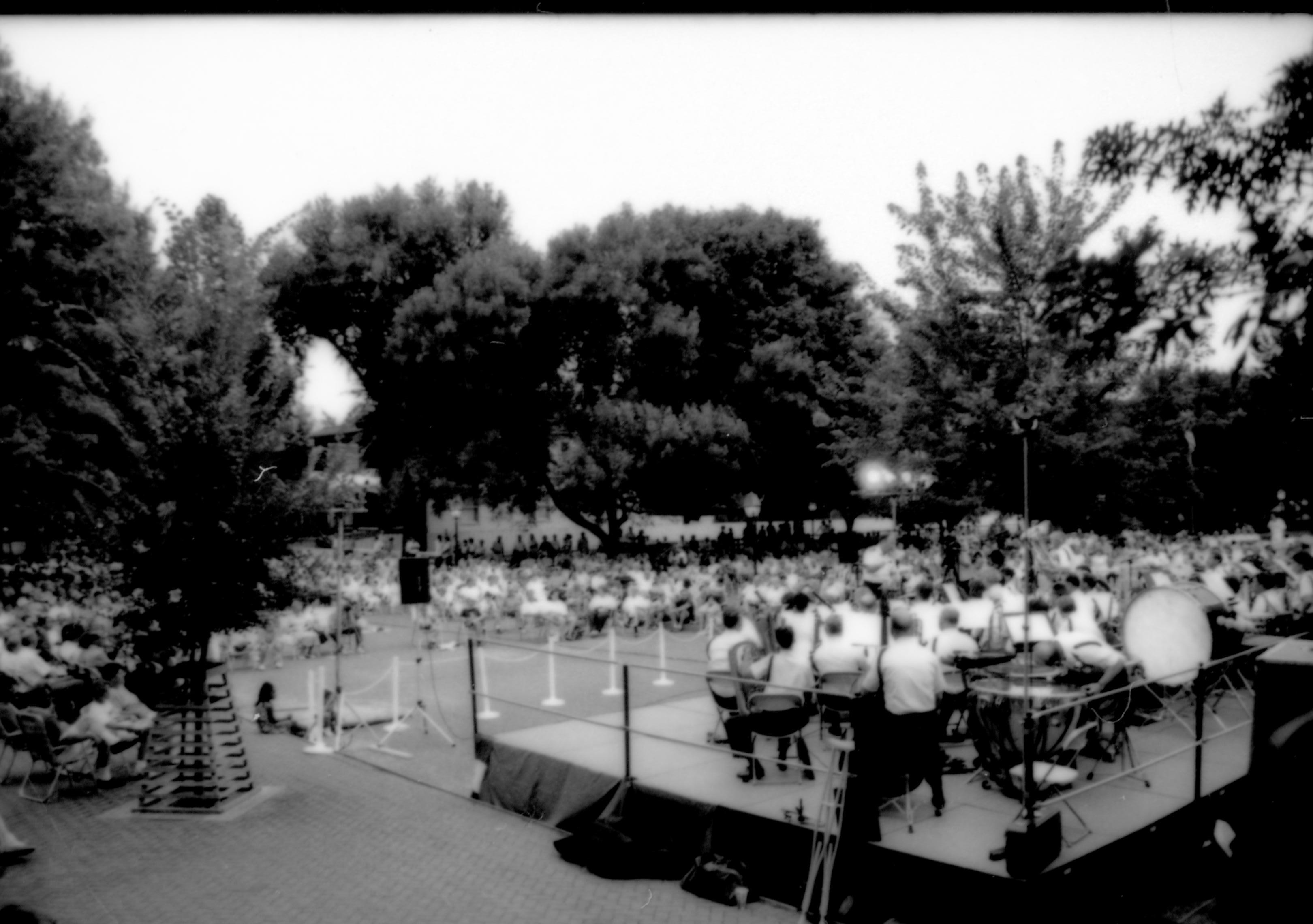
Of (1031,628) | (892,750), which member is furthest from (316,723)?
(1031,628)

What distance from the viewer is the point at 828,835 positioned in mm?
6066

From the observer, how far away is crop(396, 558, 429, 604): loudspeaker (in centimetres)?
1143

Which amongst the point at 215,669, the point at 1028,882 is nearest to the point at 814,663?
the point at 1028,882

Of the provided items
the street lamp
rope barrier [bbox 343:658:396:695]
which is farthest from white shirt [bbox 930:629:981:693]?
rope barrier [bbox 343:658:396:695]

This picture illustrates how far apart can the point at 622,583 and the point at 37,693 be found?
40.5 feet

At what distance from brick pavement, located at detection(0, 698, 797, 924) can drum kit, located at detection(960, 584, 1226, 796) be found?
2068 millimetres

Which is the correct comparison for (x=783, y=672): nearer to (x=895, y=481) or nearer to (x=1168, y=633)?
(x=1168, y=633)

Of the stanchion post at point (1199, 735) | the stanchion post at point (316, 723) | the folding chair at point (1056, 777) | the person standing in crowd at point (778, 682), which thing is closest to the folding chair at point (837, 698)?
the person standing in crowd at point (778, 682)

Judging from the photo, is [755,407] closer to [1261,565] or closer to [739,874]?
[1261,565]

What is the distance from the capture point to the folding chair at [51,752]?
9656mm

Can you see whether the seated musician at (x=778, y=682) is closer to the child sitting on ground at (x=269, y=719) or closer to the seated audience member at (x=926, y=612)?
the seated audience member at (x=926, y=612)

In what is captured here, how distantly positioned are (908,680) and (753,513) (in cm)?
4764

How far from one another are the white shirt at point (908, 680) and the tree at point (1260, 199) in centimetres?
353

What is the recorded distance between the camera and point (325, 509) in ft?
32.9
